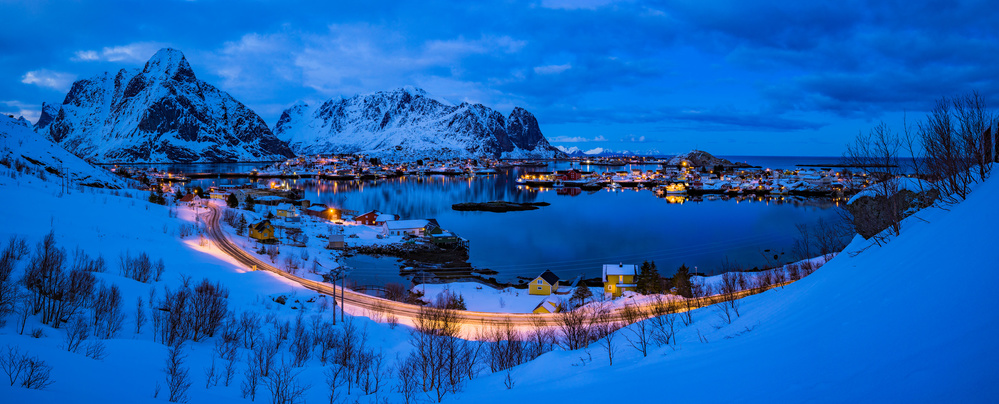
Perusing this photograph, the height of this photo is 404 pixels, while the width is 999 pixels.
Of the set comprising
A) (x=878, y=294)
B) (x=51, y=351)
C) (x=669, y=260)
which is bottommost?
(x=669, y=260)

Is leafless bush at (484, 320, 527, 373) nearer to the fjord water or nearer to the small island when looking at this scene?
the fjord water

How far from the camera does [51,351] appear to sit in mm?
5344

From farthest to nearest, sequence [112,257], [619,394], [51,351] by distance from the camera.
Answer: [112,257] → [51,351] → [619,394]

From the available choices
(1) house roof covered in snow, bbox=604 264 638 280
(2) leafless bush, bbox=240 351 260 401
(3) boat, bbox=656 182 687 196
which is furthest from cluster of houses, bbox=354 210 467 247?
(3) boat, bbox=656 182 687 196

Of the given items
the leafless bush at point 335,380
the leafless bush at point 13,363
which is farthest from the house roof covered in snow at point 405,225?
the leafless bush at point 13,363

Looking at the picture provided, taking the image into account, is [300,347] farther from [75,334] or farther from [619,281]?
[619,281]

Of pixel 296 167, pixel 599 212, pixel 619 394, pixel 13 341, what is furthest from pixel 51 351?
pixel 296 167

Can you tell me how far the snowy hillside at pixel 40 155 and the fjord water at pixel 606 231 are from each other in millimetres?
23564

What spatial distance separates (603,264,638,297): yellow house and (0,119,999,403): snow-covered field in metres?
12.2

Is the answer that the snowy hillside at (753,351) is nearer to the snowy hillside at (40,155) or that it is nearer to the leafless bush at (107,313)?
the leafless bush at (107,313)

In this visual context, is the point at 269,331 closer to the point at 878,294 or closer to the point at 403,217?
the point at 878,294

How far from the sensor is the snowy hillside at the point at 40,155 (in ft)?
99.8

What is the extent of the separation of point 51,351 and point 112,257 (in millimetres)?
12094

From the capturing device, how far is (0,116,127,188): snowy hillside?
30.4m
